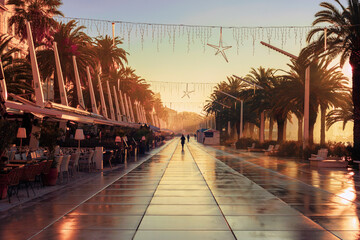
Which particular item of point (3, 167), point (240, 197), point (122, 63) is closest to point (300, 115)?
point (122, 63)

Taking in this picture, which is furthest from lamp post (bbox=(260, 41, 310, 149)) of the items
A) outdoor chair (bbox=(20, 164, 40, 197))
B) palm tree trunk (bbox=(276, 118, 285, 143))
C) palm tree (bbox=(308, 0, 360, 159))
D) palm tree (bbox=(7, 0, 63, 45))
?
outdoor chair (bbox=(20, 164, 40, 197))

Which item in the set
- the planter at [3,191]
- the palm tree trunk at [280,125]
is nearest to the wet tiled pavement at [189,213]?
the planter at [3,191]

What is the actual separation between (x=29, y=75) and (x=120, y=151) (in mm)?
14114

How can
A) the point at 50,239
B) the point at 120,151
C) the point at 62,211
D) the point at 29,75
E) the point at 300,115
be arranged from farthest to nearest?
the point at 300,115 → the point at 29,75 → the point at 120,151 → the point at 62,211 → the point at 50,239

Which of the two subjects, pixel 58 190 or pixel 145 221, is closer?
pixel 145 221

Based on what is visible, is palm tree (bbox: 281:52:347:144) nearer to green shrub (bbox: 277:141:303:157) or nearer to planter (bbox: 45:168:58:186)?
green shrub (bbox: 277:141:303:157)

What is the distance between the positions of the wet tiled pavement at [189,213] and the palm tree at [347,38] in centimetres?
1528

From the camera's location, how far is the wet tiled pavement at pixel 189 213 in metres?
8.56

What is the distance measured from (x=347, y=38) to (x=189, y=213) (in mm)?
24634

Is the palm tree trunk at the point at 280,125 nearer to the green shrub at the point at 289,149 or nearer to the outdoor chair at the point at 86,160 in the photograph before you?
the green shrub at the point at 289,149

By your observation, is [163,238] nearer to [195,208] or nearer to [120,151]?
[195,208]

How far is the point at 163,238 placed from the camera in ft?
26.7

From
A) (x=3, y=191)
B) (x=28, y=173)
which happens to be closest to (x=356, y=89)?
(x=28, y=173)

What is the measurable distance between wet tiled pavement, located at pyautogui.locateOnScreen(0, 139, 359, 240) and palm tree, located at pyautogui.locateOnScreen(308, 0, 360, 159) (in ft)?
50.1
